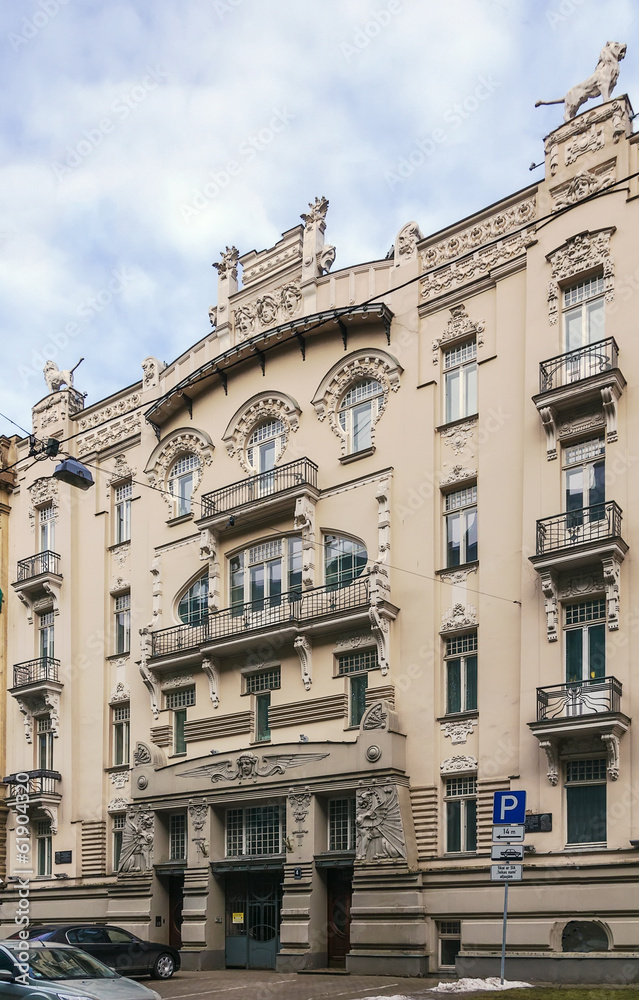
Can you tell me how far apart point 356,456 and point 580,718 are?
10692 millimetres

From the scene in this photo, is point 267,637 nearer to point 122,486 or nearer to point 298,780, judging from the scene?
point 298,780

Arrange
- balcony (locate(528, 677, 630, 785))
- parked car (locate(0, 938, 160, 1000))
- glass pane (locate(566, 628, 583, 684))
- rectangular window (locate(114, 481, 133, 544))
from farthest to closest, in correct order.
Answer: rectangular window (locate(114, 481, 133, 544)) → glass pane (locate(566, 628, 583, 684)) → balcony (locate(528, 677, 630, 785)) → parked car (locate(0, 938, 160, 1000))

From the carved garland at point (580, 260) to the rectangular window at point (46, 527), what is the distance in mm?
21155

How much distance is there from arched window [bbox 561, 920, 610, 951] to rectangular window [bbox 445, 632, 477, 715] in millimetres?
5809

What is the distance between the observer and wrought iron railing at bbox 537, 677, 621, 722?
25.2 metres

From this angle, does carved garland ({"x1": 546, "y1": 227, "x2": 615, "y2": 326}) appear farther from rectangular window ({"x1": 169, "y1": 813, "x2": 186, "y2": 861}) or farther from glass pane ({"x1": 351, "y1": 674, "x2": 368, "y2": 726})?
rectangular window ({"x1": 169, "y1": 813, "x2": 186, "y2": 861})

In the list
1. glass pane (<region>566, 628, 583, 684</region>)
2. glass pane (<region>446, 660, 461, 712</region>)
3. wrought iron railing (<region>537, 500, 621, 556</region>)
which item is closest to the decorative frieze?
wrought iron railing (<region>537, 500, 621, 556</region>)

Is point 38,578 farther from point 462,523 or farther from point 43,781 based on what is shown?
Result: point 462,523

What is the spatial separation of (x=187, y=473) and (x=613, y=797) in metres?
18.1

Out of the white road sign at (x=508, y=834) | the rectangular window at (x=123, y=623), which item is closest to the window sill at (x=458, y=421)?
the white road sign at (x=508, y=834)

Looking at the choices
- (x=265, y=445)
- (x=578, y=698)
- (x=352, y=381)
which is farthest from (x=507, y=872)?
(x=265, y=445)

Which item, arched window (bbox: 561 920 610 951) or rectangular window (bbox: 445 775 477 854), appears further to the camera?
rectangular window (bbox: 445 775 477 854)

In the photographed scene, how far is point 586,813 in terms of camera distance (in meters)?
25.7

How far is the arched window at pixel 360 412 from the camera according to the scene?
108 feet
